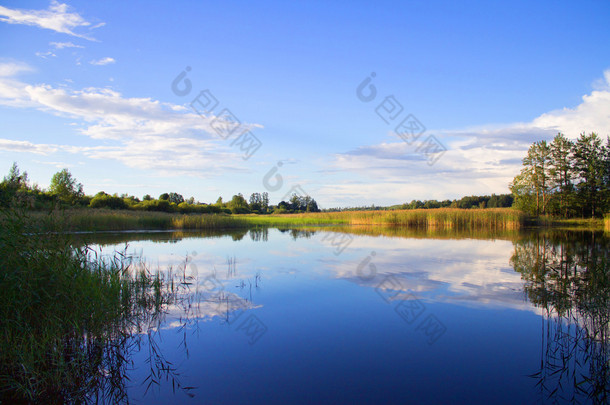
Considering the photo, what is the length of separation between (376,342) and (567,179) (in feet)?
112

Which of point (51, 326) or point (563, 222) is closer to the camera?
point (51, 326)

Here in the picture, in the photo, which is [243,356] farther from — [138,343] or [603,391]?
[603,391]

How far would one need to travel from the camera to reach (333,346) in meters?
3.87

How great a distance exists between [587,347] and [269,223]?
100 feet

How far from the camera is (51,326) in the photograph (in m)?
3.37

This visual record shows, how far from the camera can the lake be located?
9.77 ft

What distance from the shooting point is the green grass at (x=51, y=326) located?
9.48 feet

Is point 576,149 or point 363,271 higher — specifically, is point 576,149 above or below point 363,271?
above

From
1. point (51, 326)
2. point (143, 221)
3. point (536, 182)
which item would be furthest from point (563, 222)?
point (51, 326)

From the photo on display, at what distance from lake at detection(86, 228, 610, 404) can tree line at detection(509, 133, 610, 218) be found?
26945 mm

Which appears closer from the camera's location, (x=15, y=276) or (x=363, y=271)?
(x=15, y=276)

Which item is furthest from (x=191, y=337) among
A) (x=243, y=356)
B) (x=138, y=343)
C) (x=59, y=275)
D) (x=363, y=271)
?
(x=363, y=271)

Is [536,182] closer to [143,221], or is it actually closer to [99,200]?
[143,221]

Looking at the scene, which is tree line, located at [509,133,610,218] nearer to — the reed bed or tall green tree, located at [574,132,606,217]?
tall green tree, located at [574,132,606,217]
